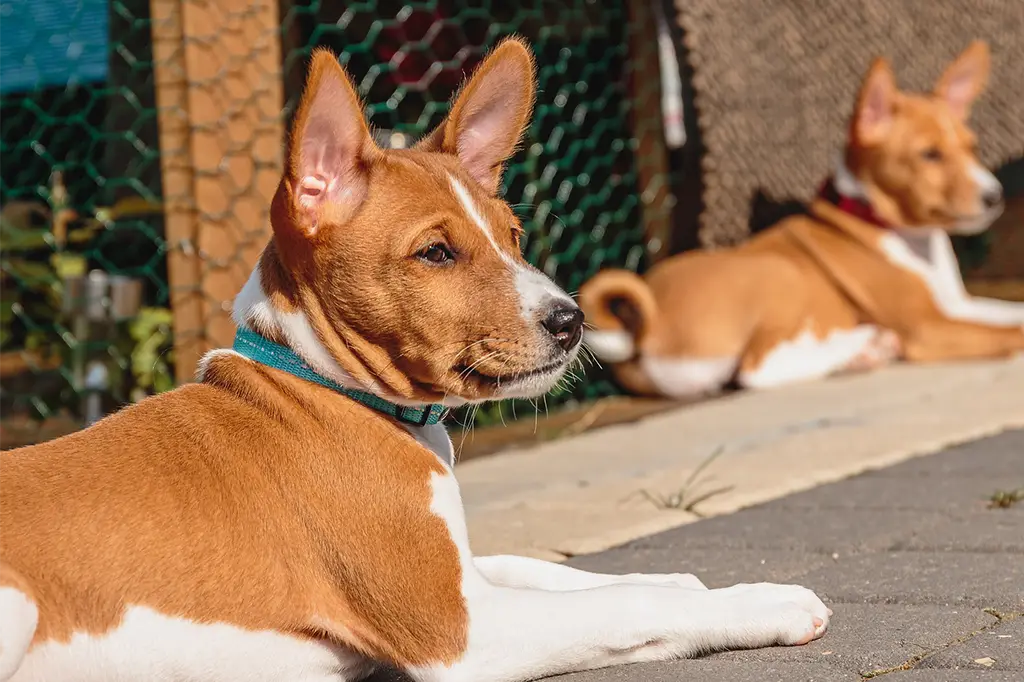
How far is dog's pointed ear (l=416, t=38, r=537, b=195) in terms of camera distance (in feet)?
7.36

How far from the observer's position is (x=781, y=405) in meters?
4.31

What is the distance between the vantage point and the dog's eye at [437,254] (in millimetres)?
1988

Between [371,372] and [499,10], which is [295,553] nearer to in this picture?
[371,372]

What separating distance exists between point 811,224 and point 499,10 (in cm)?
143

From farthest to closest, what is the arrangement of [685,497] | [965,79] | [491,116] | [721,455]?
[965,79] → [721,455] → [685,497] → [491,116]

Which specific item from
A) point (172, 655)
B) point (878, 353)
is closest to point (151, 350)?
point (172, 655)

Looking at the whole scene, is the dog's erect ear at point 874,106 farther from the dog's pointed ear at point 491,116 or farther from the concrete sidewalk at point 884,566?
the dog's pointed ear at point 491,116

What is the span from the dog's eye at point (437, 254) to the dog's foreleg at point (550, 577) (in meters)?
0.45

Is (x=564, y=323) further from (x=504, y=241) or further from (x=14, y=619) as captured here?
(x=14, y=619)

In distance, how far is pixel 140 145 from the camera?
3951 millimetres

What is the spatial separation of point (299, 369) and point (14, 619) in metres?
0.51

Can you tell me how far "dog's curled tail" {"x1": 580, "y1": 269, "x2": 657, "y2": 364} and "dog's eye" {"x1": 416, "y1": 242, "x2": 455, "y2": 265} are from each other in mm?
2782

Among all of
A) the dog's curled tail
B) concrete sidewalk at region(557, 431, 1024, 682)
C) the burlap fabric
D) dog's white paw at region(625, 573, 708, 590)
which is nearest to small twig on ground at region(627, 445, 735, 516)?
concrete sidewalk at region(557, 431, 1024, 682)

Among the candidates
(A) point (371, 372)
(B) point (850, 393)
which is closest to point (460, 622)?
(A) point (371, 372)
